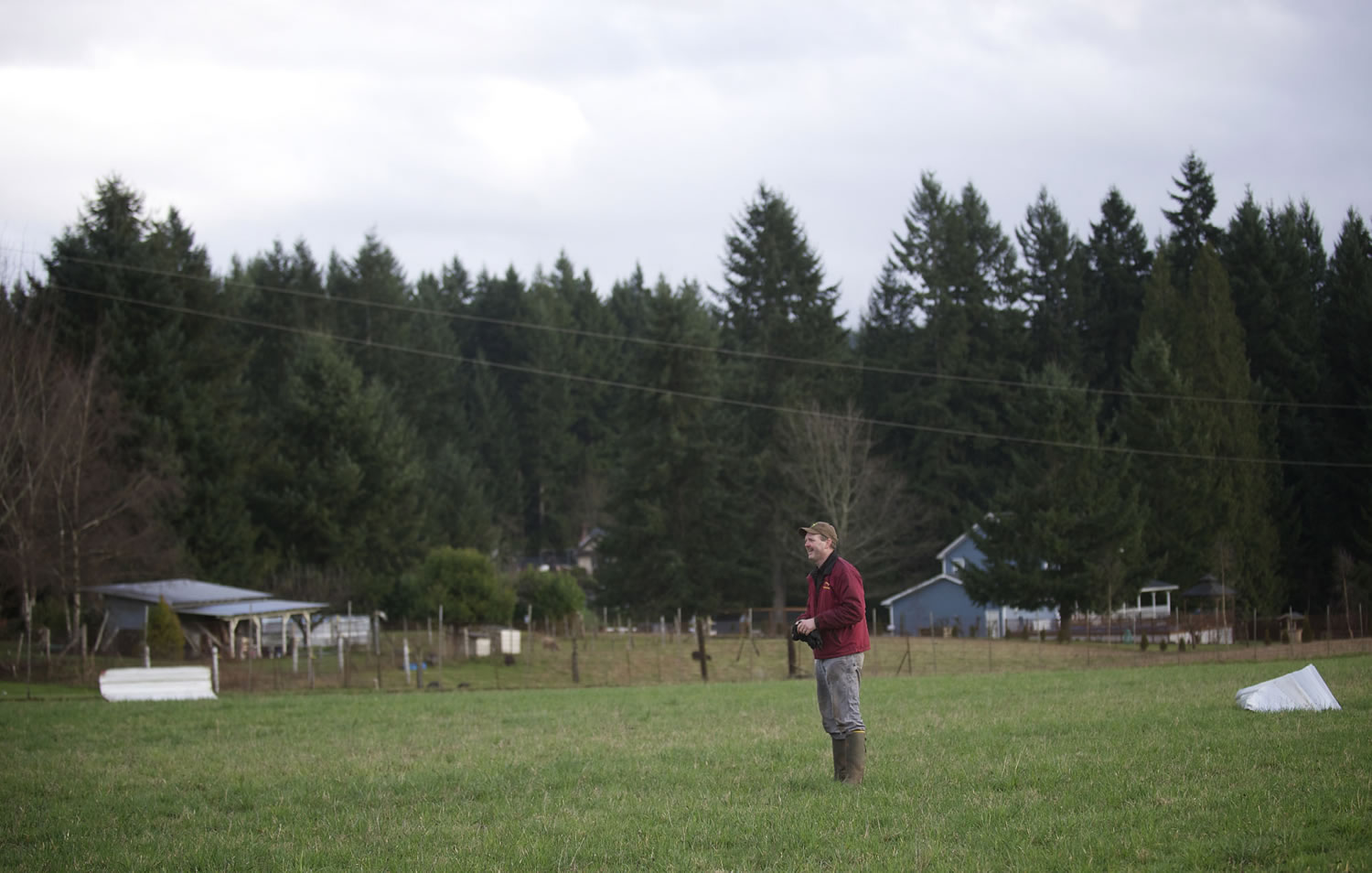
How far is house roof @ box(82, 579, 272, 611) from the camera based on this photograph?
4081 cm

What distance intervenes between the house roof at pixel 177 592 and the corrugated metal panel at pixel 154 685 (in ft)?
56.1

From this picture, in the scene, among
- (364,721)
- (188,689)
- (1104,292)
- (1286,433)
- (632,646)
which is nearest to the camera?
(364,721)

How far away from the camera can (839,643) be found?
29.4 feet

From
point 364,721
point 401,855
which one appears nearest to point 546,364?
point 364,721

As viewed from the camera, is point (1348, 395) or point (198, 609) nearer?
point (198, 609)

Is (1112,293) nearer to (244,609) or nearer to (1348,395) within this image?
(1348,395)

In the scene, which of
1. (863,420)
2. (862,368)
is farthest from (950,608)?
(862,368)

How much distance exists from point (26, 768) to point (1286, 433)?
61.2m

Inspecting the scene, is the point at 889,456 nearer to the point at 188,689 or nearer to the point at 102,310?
the point at 102,310

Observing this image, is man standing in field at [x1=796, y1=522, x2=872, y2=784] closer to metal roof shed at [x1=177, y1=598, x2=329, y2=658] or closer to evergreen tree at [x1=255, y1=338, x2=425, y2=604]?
metal roof shed at [x1=177, y1=598, x2=329, y2=658]

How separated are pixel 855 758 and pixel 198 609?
118 ft

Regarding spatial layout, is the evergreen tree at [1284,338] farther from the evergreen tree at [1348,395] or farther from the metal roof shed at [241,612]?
the metal roof shed at [241,612]

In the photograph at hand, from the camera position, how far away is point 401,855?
704 cm

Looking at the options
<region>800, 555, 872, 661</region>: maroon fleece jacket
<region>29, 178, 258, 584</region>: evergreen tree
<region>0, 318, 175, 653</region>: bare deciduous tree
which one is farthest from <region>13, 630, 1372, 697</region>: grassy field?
<region>800, 555, 872, 661</region>: maroon fleece jacket
